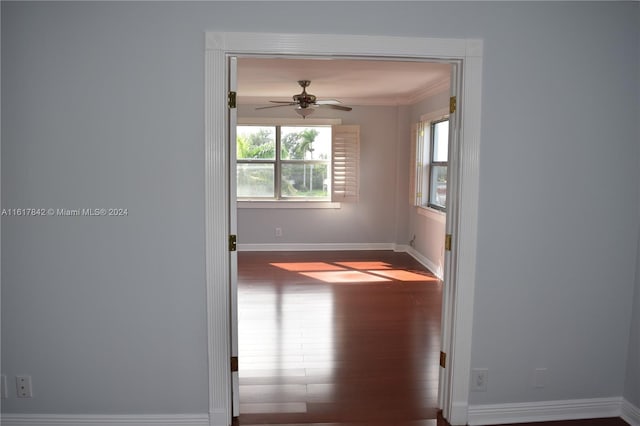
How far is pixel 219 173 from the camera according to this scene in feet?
8.06

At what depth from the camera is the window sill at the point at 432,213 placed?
5892 millimetres

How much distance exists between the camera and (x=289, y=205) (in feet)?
24.8

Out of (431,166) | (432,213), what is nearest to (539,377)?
(432,213)

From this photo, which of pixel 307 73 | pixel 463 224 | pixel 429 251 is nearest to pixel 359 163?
pixel 429 251

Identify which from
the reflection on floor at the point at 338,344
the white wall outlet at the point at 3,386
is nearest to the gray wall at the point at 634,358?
the reflection on floor at the point at 338,344

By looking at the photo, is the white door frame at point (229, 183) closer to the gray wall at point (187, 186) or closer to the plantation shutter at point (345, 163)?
the gray wall at point (187, 186)

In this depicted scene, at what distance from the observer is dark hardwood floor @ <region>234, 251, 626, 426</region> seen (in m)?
2.83

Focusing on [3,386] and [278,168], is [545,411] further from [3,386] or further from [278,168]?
[278,168]

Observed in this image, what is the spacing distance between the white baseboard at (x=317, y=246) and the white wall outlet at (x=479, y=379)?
4992 mm

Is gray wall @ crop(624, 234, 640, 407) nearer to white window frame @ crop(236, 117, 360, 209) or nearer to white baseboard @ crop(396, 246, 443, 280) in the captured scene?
white baseboard @ crop(396, 246, 443, 280)

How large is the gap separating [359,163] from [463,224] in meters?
4.95

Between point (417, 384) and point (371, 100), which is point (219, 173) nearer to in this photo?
point (417, 384)

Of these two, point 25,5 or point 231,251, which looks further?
point 231,251

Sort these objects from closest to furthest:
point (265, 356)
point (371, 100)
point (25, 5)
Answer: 1. point (25, 5)
2. point (265, 356)
3. point (371, 100)
